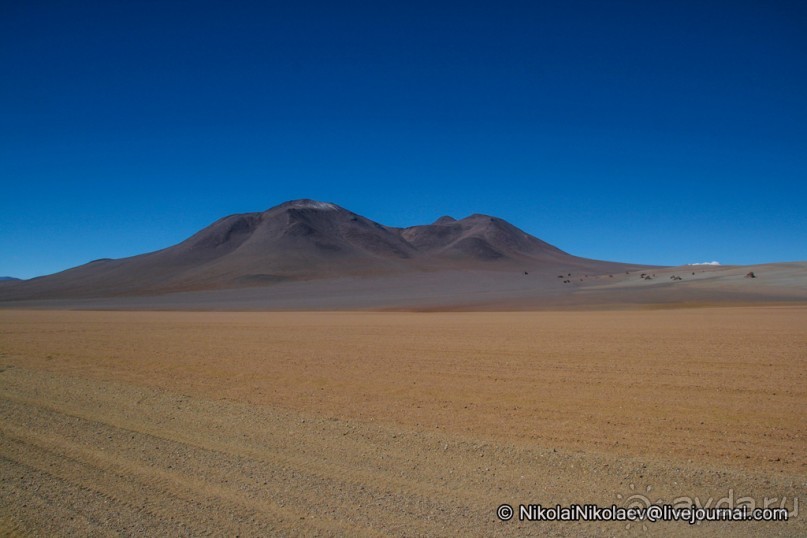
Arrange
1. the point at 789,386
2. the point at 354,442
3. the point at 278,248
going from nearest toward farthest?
the point at 354,442, the point at 789,386, the point at 278,248

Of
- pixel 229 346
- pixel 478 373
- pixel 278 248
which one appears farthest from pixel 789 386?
pixel 278 248

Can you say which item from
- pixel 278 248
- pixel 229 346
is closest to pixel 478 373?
pixel 229 346

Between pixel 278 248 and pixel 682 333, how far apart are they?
177 m

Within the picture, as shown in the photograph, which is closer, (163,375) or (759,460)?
(759,460)

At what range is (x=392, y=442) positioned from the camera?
7168mm

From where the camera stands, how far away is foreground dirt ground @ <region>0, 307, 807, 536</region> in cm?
513

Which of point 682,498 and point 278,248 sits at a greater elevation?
point 278,248

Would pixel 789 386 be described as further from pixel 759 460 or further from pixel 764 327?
pixel 764 327

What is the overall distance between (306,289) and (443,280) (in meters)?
32.8

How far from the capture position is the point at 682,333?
20266mm

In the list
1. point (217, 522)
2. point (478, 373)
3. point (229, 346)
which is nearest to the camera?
point (217, 522)

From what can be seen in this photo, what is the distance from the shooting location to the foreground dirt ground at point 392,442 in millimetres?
5133

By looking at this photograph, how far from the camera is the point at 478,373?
41.5ft

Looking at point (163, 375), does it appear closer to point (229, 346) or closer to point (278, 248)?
point (229, 346)
